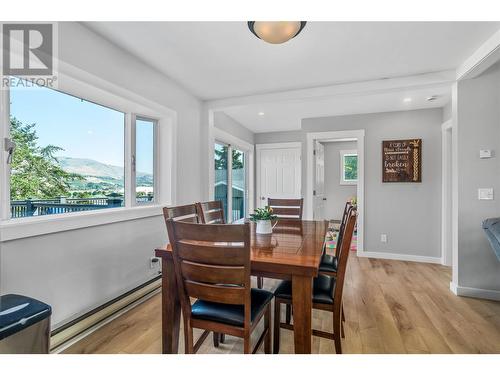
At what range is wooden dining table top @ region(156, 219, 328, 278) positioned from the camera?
131 centimetres

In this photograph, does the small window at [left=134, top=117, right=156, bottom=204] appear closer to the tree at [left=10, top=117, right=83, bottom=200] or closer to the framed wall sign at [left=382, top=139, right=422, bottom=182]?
the tree at [left=10, top=117, right=83, bottom=200]

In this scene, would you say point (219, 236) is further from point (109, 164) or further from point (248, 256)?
point (109, 164)

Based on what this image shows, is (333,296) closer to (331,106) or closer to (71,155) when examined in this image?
(71,155)

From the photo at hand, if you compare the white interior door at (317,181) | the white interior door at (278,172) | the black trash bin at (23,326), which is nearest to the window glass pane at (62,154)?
the black trash bin at (23,326)

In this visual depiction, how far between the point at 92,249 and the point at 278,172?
162 inches

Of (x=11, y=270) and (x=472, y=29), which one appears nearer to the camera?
(x=11, y=270)

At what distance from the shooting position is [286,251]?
1.56 m

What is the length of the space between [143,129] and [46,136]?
3.25 ft

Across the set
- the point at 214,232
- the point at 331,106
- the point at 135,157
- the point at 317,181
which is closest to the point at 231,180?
the point at 317,181

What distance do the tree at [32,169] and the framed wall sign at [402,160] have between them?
4118 millimetres

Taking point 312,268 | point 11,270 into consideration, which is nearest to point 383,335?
point 312,268

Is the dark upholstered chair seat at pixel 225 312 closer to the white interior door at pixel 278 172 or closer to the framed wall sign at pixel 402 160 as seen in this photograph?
the framed wall sign at pixel 402 160

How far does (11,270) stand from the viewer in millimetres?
1572

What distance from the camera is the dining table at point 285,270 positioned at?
1.32m
